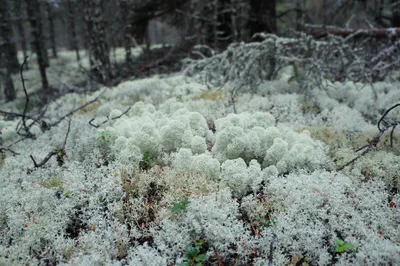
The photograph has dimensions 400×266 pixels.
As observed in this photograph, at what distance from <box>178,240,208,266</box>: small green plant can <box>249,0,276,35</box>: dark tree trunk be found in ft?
24.5

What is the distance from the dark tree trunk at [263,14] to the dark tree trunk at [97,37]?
4.33m

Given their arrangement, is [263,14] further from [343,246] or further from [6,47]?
[6,47]

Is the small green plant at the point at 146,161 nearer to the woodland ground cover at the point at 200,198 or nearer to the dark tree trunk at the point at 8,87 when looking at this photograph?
the woodland ground cover at the point at 200,198

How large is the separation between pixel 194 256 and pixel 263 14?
7.87m

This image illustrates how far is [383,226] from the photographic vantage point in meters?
2.17

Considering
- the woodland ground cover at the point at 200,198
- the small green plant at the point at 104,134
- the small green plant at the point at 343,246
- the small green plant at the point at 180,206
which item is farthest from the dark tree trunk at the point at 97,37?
the small green plant at the point at 343,246

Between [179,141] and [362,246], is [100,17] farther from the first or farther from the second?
[362,246]

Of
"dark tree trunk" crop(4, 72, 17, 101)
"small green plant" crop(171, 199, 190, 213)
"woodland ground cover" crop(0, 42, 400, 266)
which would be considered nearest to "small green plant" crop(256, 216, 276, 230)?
"woodland ground cover" crop(0, 42, 400, 266)

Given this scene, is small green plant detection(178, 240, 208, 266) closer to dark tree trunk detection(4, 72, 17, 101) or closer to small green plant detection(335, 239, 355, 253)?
small green plant detection(335, 239, 355, 253)

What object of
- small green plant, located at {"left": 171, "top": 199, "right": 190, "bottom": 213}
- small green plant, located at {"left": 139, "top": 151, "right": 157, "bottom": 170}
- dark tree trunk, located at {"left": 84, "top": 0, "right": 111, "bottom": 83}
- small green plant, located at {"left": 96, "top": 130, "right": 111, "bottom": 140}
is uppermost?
dark tree trunk, located at {"left": 84, "top": 0, "right": 111, "bottom": 83}

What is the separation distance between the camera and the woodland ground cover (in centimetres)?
206

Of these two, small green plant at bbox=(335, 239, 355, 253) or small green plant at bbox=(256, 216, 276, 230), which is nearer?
small green plant at bbox=(335, 239, 355, 253)

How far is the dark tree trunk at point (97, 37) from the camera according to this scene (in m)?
9.02

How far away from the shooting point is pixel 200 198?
2.33 meters
